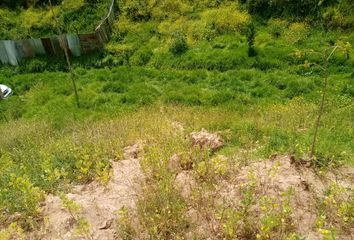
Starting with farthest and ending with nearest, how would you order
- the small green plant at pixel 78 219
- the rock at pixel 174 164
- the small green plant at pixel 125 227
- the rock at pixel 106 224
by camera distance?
the rock at pixel 174 164 < the rock at pixel 106 224 < the small green plant at pixel 125 227 < the small green plant at pixel 78 219

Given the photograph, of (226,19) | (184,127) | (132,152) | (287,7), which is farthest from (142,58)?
(132,152)

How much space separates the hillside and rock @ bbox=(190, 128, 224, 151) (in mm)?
30

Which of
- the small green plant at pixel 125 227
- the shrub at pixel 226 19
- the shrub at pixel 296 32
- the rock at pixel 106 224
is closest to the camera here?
the small green plant at pixel 125 227

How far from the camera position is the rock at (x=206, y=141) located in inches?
303

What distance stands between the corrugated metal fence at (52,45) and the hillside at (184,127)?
422 millimetres

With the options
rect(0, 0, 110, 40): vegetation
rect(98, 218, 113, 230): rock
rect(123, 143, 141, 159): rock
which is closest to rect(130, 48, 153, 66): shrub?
rect(0, 0, 110, 40): vegetation

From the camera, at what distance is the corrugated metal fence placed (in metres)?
17.0

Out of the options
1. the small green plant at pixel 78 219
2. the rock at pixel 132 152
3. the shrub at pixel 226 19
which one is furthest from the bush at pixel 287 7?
the small green plant at pixel 78 219

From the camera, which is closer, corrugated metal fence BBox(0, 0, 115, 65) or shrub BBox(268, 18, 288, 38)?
shrub BBox(268, 18, 288, 38)

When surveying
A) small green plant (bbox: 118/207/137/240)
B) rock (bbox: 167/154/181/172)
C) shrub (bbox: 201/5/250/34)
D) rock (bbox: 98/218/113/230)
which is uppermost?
small green plant (bbox: 118/207/137/240)

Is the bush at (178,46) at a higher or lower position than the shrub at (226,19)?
lower

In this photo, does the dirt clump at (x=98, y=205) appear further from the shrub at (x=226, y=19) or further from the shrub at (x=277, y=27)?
the shrub at (x=226, y=19)

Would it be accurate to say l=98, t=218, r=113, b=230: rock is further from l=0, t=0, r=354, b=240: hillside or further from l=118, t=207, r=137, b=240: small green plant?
l=118, t=207, r=137, b=240: small green plant

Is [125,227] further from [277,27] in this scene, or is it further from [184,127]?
[277,27]
